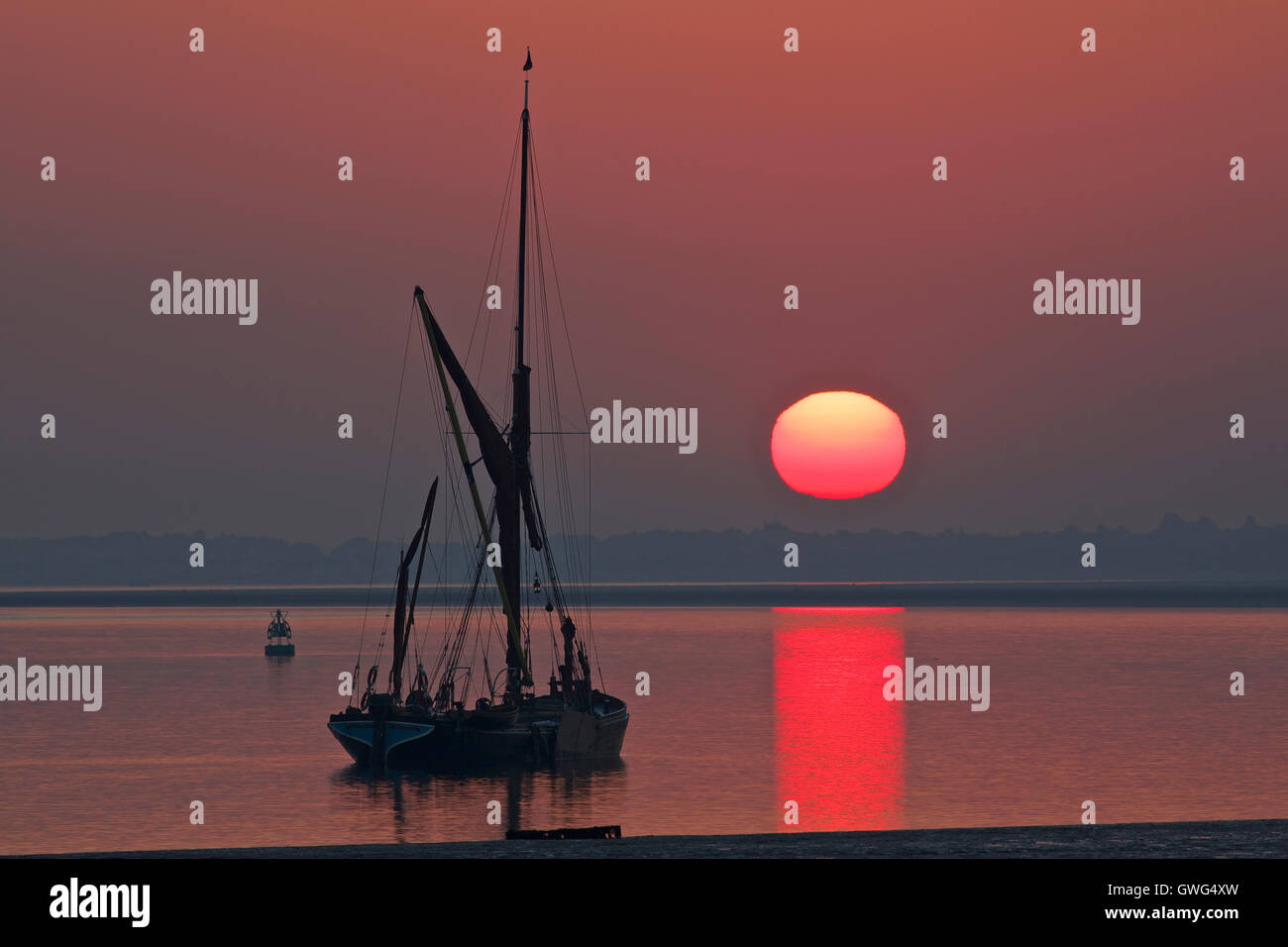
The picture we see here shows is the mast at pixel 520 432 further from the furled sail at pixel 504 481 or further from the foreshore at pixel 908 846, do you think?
the foreshore at pixel 908 846

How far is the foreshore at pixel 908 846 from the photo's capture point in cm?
1973

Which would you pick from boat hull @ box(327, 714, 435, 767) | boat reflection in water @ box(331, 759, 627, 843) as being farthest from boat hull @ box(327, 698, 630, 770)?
boat reflection in water @ box(331, 759, 627, 843)

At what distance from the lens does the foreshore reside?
19.7 metres

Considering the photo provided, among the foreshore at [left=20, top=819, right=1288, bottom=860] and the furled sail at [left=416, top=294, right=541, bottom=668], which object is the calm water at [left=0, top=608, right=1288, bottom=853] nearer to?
the furled sail at [left=416, top=294, right=541, bottom=668]

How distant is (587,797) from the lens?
87.2m

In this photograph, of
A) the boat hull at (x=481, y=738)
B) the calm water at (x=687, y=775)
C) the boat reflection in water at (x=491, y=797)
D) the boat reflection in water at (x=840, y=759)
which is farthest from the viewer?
the boat hull at (x=481, y=738)

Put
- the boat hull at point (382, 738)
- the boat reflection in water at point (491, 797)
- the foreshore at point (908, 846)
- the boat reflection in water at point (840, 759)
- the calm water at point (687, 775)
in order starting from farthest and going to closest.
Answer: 1. the boat hull at point (382, 738)
2. the boat reflection in water at point (840, 759)
3. the calm water at point (687, 775)
4. the boat reflection in water at point (491, 797)
5. the foreshore at point (908, 846)

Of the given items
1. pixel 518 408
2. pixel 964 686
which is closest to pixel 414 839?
pixel 518 408

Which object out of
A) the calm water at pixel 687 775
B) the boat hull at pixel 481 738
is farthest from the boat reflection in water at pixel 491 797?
the boat hull at pixel 481 738

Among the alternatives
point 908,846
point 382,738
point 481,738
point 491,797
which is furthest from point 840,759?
point 908,846
